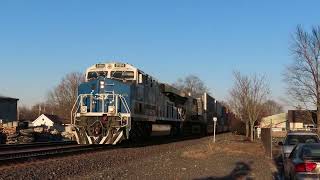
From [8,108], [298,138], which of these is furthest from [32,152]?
[8,108]

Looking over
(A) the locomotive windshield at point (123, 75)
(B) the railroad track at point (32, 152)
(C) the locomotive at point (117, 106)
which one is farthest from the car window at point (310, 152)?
(A) the locomotive windshield at point (123, 75)

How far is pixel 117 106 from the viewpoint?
2338 cm

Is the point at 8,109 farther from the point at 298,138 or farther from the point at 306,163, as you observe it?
the point at 306,163

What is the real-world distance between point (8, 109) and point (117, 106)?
6023cm

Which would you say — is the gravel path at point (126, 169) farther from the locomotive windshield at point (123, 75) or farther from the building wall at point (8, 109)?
the building wall at point (8, 109)

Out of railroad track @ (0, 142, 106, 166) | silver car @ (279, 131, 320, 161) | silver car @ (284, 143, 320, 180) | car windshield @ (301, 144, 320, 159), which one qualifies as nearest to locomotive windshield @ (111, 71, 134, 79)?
railroad track @ (0, 142, 106, 166)

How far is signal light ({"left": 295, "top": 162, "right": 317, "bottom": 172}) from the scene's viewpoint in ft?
37.0

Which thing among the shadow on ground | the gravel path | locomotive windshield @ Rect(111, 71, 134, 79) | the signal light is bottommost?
the shadow on ground

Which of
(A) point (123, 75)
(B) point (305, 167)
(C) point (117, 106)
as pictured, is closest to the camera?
(B) point (305, 167)

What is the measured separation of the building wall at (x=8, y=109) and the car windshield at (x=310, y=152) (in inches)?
2718

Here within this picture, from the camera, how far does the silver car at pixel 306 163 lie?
11.2 metres

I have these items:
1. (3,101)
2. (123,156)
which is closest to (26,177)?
(123,156)

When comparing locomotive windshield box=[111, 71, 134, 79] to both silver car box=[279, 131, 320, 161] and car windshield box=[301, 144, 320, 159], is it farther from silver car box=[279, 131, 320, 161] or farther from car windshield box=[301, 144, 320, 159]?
car windshield box=[301, 144, 320, 159]

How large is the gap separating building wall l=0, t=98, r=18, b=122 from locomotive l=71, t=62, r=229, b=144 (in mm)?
51831
